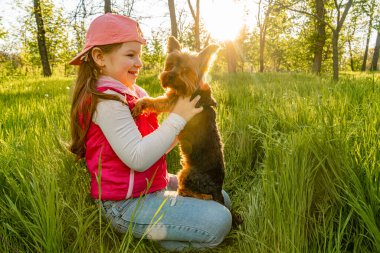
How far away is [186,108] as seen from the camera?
2514mm

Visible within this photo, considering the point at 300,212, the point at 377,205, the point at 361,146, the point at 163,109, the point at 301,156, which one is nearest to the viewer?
the point at 377,205

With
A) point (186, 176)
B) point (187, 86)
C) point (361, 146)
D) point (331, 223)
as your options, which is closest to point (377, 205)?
point (331, 223)

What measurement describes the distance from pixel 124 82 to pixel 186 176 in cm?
92

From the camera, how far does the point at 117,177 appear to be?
7.67ft

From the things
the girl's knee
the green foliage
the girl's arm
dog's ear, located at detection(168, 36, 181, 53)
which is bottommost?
the girl's knee

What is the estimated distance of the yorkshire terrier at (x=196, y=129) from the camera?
8.70ft

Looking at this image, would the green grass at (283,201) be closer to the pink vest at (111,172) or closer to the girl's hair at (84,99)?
the pink vest at (111,172)

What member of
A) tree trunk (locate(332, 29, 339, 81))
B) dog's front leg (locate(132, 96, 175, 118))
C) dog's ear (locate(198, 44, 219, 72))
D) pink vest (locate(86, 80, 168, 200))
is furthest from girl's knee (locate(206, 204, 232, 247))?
tree trunk (locate(332, 29, 339, 81))

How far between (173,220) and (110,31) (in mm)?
1436

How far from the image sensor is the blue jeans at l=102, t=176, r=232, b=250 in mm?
2324

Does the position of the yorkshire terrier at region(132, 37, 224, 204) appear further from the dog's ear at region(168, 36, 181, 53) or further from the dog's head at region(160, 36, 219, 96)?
the dog's ear at region(168, 36, 181, 53)

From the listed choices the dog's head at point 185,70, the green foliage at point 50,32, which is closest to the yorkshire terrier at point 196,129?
the dog's head at point 185,70

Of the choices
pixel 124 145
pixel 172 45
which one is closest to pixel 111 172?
pixel 124 145

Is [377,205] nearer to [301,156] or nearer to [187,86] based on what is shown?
[301,156]
